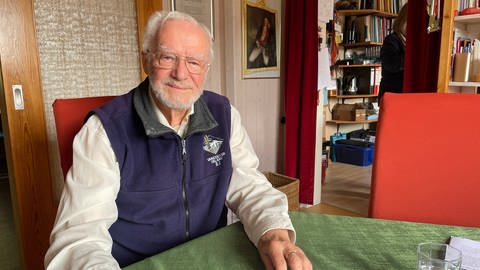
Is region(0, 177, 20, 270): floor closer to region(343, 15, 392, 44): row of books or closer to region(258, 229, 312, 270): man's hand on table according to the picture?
region(258, 229, 312, 270): man's hand on table

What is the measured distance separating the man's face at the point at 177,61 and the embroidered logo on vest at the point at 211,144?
0.39 ft

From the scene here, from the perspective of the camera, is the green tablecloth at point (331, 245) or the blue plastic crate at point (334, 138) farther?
the blue plastic crate at point (334, 138)

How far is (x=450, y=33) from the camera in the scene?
1.93 metres

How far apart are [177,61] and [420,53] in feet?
5.98

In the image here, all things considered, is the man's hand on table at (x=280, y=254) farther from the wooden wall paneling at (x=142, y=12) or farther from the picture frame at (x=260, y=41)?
the picture frame at (x=260, y=41)

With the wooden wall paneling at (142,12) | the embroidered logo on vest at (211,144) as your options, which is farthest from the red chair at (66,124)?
the wooden wall paneling at (142,12)

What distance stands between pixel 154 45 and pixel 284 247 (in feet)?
2.27

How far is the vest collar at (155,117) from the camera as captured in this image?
104cm

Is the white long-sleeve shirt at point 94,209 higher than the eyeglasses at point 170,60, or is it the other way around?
the eyeglasses at point 170,60

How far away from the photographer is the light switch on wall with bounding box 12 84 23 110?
5.96 feet

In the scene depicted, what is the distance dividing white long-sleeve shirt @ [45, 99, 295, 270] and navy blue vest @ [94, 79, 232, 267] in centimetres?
5

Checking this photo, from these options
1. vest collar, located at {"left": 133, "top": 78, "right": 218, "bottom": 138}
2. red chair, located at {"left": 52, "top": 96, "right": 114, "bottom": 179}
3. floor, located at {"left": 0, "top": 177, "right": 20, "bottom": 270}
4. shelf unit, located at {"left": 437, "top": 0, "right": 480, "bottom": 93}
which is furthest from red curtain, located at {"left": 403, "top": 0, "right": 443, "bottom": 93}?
floor, located at {"left": 0, "top": 177, "right": 20, "bottom": 270}

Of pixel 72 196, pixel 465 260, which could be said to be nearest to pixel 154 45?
pixel 72 196

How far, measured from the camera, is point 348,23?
4.73 metres
